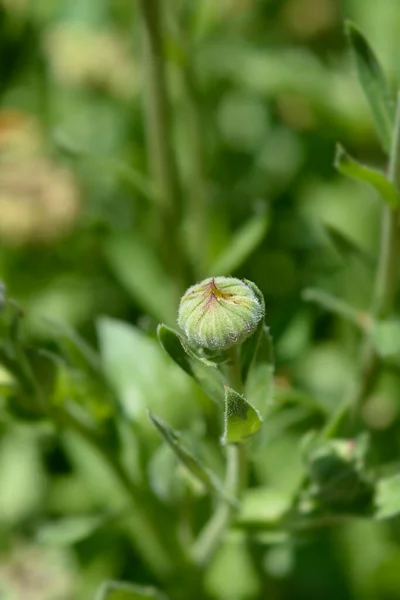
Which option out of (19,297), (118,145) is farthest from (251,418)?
(118,145)

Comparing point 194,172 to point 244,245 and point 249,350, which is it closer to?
point 244,245

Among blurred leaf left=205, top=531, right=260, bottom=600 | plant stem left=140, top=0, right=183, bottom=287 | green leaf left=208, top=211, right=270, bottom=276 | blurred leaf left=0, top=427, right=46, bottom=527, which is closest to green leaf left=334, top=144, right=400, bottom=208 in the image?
green leaf left=208, top=211, right=270, bottom=276

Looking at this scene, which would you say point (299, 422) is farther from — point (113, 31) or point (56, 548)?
point (113, 31)

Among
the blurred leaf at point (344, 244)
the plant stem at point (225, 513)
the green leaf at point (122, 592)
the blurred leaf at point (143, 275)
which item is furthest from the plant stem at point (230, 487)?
the blurred leaf at point (143, 275)

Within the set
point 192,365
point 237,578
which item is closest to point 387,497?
point 192,365

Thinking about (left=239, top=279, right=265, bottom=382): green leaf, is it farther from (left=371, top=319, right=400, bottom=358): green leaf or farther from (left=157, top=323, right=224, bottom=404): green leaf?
(left=371, top=319, right=400, bottom=358): green leaf

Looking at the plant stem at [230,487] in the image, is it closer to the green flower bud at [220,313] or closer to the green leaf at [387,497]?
the green flower bud at [220,313]

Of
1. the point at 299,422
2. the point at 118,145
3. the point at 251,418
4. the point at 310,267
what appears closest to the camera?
the point at 251,418

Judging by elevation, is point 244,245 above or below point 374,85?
below
